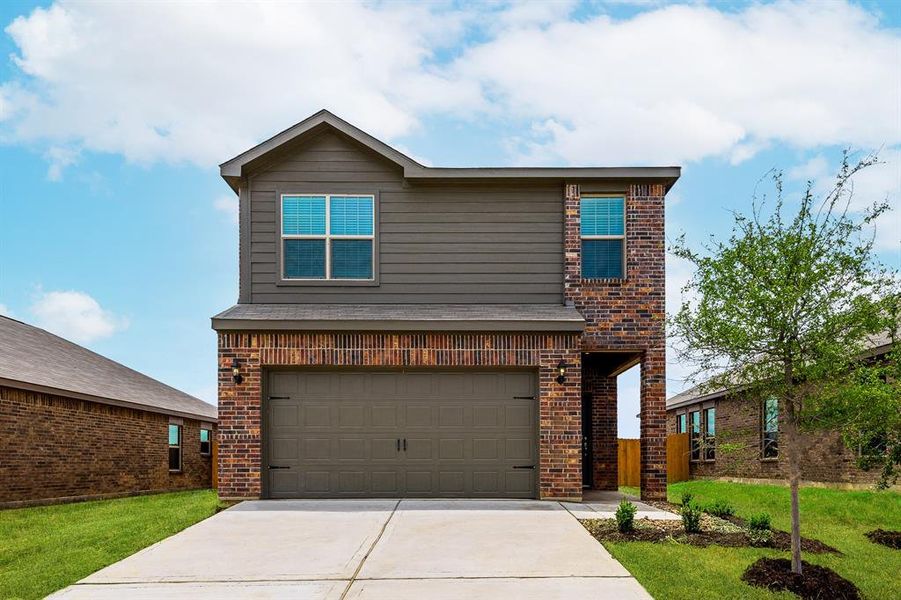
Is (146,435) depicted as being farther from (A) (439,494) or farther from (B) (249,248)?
(A) (439,494)

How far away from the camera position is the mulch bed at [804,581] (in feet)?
27.0

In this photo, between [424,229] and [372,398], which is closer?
[372,398]

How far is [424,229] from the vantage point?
15.0m

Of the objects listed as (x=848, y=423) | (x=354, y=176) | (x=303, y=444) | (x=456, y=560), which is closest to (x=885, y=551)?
(x=848, y=423)

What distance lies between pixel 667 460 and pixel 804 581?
16477 mm

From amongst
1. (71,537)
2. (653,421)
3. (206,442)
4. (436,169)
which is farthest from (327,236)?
(206,442)

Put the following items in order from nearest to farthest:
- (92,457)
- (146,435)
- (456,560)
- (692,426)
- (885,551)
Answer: (456,560) < (885,551) < (92,457) < (146,435) < (692,426)

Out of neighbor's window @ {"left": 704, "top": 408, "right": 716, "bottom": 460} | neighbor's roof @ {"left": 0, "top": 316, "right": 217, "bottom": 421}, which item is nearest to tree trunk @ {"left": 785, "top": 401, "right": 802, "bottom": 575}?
neighbor's roof @ {"left": 0, "top": 316, "right": 217, "bottom": 421}

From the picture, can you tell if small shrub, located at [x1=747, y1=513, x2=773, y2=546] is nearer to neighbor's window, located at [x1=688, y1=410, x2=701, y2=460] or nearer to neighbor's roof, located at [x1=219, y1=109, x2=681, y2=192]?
neighbor's roof, located at [x1=219, y1=109, x2=681, y2=192]

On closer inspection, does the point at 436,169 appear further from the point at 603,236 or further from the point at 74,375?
the point at 74,375

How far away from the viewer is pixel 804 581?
8453 millimetres

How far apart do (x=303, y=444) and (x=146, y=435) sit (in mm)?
10088

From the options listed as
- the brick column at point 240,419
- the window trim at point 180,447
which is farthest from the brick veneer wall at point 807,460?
the window trim at point 180,447

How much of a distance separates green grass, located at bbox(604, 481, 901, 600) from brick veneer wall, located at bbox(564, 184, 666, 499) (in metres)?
2.08
